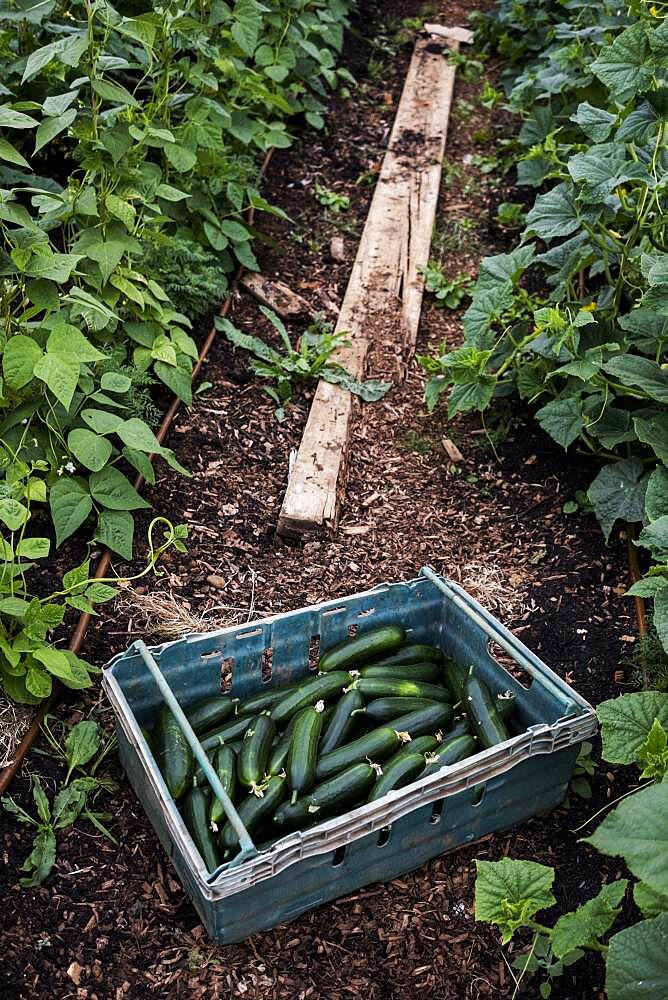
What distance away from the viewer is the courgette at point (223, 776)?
9.13 ft

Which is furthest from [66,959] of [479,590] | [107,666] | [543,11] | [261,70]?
Answer: [543,11]

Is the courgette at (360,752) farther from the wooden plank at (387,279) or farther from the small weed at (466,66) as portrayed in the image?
the small weed at (466,66)

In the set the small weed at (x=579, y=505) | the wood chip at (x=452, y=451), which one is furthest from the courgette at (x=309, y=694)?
the wood chip at (x=452, y=451)

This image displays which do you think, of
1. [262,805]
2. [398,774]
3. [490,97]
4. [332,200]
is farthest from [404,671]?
[490,97]

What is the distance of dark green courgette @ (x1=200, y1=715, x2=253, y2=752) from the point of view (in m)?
3.01

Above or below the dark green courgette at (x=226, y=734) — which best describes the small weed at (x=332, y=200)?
above

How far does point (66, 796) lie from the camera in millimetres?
3018

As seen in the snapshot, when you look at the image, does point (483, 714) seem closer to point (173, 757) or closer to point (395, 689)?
point (395, 689)

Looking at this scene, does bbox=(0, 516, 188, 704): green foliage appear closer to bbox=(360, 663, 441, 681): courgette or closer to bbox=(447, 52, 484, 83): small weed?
bbox=(360, 663, 441, 681): courgette

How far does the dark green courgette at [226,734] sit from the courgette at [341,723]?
0.24 meters

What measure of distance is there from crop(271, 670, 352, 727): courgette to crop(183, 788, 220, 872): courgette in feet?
1.22

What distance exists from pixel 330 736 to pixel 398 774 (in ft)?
0.90

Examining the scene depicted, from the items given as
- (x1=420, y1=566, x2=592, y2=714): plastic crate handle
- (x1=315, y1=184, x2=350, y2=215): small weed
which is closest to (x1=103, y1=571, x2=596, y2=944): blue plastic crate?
(x1=420, y1=566, x2=592, y2=714): plastic crate handle

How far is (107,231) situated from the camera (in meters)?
3.83
